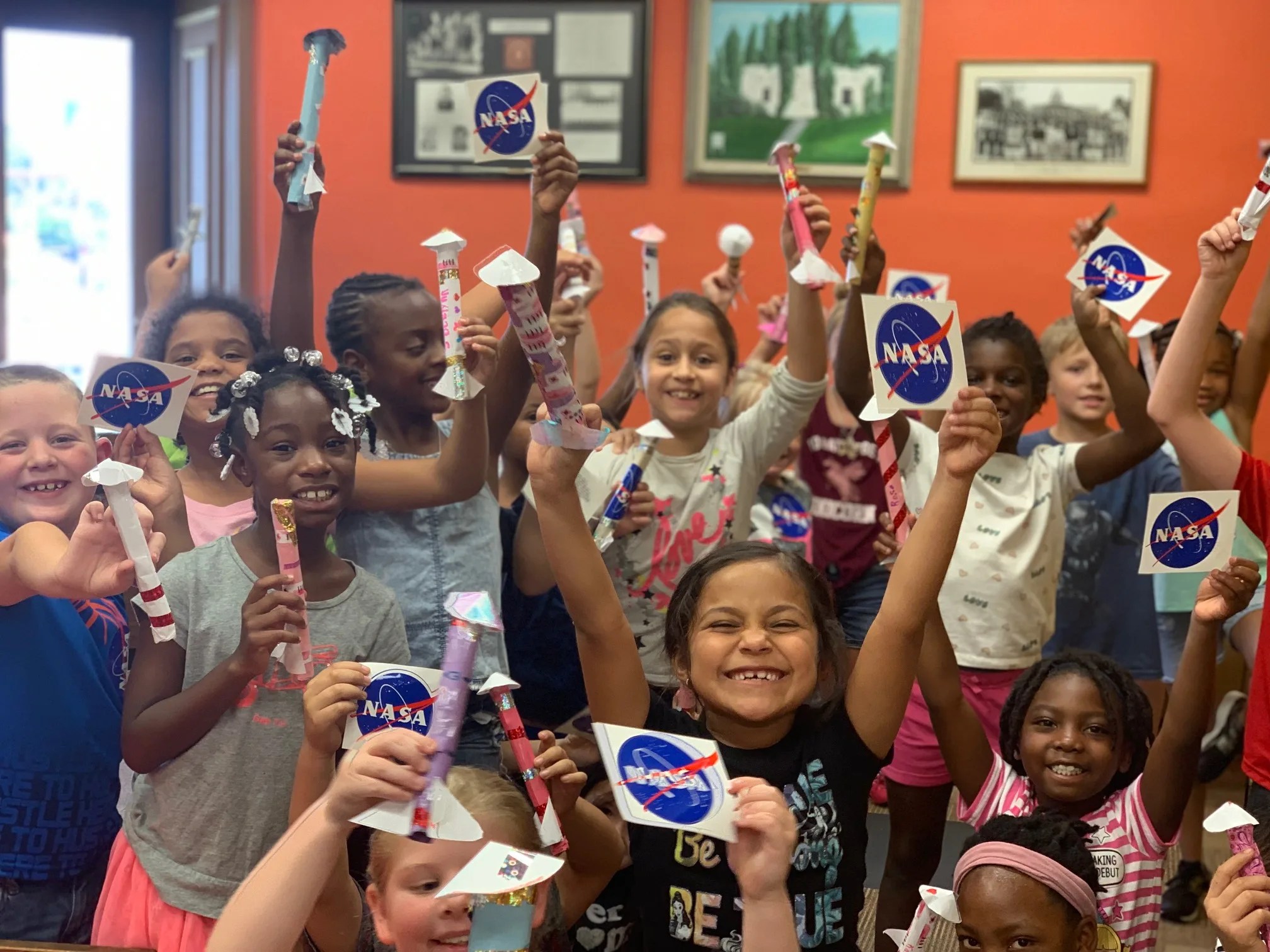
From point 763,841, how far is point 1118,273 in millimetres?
1659

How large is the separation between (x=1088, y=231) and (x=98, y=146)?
466 centimetres

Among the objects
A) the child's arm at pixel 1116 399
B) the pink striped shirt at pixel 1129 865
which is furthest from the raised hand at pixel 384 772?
the child's arm at pixel 1116 399

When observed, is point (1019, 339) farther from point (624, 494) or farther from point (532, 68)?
point (532, 68)

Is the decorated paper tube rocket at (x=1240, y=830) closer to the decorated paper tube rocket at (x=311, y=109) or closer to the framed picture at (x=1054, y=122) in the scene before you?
the decorated paper tube rocket at (x=311, y=109)

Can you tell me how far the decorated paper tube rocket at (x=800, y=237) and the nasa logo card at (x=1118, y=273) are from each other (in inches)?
21.5

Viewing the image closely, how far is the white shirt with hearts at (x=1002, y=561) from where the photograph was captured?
7.60 ft

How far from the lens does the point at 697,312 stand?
2480 mm

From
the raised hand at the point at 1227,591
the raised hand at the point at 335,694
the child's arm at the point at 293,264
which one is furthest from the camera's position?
the child's arm at the point at 293,264

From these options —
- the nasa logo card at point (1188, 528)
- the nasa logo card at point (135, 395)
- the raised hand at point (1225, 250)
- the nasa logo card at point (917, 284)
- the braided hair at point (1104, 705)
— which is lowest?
the braided hair at point (1104, 705)

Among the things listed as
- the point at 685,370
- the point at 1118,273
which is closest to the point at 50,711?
the point at 685,370

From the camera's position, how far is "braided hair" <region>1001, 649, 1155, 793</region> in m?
1.88

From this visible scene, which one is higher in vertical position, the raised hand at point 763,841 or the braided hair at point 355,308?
the braided hair at point 355,308

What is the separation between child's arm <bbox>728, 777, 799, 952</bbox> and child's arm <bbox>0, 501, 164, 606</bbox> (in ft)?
2.62

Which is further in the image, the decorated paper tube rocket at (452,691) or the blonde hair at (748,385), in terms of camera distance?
the blonde hair at (748,385)
